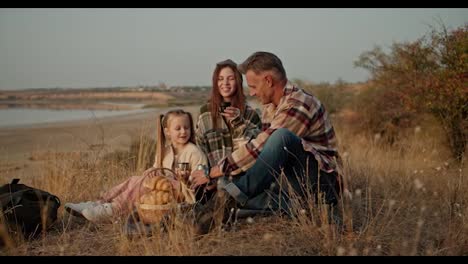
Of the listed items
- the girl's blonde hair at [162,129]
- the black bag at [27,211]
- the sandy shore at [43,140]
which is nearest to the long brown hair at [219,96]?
the girl's blonde hair at [162,129]

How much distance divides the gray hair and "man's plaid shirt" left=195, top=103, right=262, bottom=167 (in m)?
1.32

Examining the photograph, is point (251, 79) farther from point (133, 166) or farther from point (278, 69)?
point (133, 166)

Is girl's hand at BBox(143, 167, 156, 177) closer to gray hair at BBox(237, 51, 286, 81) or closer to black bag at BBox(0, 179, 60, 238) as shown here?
black bag at BBox(0, 179, 60, 238)

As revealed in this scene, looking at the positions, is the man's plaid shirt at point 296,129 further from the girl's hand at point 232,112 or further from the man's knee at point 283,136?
the girl's hand at point 232,112

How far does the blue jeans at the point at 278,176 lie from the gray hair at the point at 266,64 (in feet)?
2.01

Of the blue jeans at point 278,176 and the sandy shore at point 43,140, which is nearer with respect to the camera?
the blue jeans at point 278,176

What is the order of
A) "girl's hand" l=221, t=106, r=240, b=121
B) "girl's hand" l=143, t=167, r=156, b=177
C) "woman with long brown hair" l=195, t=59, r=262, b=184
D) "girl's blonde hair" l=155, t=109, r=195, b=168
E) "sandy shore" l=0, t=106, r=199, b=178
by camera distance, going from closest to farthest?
1. "girl's hand" l=143, t=167, r=156, b=177
2. "girl's blonde hair" l=155, t=109, r=195, b=168
3. "girl's hand" l=221, t=106, r=240, b=121
4. "woman with long brown hair" l=195, t=59, r=262, b=184
5. "sandy shore" l=0, t=106, r=199, b=178

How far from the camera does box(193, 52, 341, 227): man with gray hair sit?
4059 mm

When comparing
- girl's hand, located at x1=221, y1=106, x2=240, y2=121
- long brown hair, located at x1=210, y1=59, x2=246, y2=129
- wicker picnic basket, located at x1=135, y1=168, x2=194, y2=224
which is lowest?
wicker picnic basket, located at x1=135, y1=168, x2=194, y2=224

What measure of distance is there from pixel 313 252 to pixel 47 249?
2.18 m

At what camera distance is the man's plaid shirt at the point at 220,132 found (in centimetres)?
564

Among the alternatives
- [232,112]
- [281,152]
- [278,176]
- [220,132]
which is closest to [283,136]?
[281,152]

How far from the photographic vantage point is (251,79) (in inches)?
172

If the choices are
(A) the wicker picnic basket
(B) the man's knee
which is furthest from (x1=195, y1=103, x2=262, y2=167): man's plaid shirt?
(B) the man's knee
